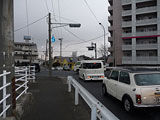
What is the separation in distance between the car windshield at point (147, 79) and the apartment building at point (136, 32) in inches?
1124

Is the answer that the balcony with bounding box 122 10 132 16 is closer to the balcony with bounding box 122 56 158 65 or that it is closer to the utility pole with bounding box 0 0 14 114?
the balcony with bounding box 122 56 158 65

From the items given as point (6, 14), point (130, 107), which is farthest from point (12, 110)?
point (130, 107)

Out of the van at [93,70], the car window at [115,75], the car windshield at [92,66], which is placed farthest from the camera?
the car windshield at [92,66]

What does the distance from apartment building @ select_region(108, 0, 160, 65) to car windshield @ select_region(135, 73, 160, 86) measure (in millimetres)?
28550

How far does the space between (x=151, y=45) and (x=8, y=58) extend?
33273 mm

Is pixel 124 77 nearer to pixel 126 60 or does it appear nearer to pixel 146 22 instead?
pixel 126 60

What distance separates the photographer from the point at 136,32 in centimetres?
3353

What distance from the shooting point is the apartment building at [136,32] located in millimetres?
31688

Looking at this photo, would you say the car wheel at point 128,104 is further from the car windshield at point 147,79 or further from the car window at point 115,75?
the car window at point 115,75

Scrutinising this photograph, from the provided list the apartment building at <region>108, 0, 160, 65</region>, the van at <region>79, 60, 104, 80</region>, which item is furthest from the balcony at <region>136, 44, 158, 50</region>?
the van at <region>79, 60, 104, 80</region>

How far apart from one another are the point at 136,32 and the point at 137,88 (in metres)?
32.4

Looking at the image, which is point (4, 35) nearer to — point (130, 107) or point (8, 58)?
point (8, 58)

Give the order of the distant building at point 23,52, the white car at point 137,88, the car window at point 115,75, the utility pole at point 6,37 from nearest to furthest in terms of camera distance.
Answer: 1. the utility pole at point 6,37
2. the white car at point 137,88
3. the car window at point 115,75
4. the distant building at point 23,52

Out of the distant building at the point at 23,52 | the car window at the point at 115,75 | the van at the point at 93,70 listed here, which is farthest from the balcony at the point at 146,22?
the distant building at the point at 23,52
